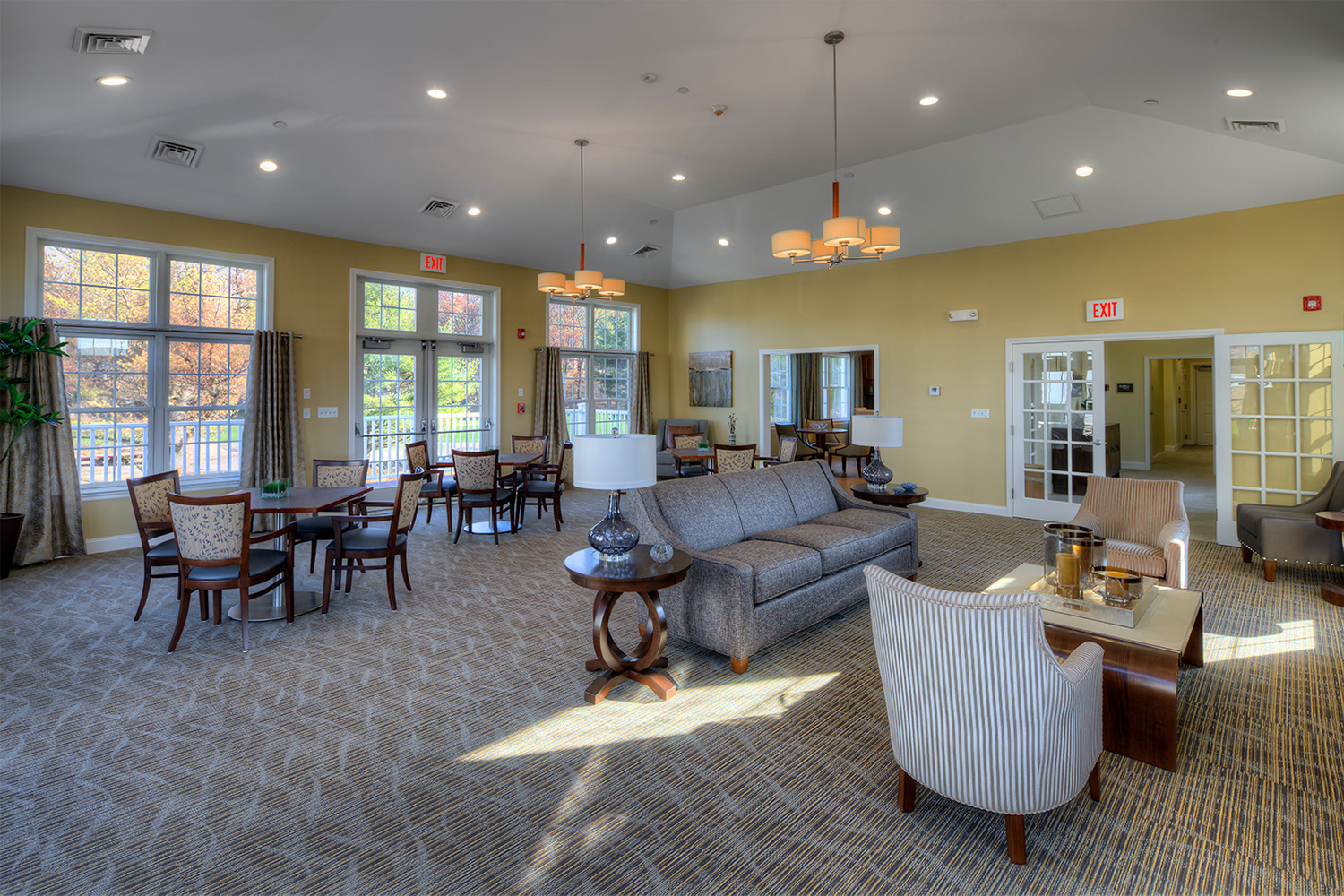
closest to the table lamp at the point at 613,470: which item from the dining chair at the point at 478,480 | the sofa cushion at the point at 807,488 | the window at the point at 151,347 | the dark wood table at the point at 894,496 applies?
the sofa cushion at the point at 807,488

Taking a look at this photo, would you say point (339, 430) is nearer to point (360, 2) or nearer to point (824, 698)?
point (360, 2)

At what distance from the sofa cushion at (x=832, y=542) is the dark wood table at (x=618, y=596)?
1.11 meters

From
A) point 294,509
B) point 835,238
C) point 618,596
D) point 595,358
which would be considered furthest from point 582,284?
point 618,596

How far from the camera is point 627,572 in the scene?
121 inches

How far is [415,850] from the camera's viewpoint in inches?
84.7

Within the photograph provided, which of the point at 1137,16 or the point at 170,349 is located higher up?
the point at 1137,16

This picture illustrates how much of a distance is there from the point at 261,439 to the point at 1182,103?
8536mm

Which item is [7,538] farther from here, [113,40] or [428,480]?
[113,40]

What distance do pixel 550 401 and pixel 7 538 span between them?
5770mm

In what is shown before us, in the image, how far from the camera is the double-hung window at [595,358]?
1010 cm

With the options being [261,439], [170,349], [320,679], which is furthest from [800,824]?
[170,349]

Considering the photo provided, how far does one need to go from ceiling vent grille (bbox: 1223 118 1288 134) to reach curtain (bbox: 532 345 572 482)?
7.54 meters

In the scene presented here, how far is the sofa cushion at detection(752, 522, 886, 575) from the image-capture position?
4105mm

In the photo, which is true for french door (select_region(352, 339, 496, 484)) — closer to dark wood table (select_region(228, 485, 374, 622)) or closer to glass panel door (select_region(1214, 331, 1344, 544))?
dark wood table (select_region(228, 485, 374, 622))
